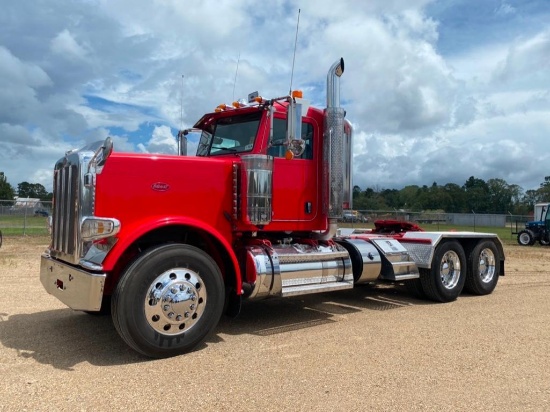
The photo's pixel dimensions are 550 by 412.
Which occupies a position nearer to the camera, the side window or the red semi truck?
the red semi truck

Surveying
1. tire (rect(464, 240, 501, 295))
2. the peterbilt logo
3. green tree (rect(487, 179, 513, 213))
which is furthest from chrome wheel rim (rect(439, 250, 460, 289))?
green tree (rect(487, 179, 513, 213))

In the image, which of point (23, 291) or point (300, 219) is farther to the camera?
point (23, 291)

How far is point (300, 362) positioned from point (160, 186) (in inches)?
87.6

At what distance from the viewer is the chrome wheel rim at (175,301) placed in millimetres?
4730

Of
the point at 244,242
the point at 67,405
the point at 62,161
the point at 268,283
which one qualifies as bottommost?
the point at 67,405

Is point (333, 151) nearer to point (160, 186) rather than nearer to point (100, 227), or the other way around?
point (160, 186)

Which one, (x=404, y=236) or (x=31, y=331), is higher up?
→ (x=404, y=236)

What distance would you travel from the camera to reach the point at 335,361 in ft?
15.5

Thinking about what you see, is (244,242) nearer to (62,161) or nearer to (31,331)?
(62,161)

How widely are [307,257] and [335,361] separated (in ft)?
5.46

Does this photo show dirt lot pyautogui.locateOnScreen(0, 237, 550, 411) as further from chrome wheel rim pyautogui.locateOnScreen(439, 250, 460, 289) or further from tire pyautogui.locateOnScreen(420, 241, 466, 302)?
chrome wheel rim pyautogui.locateOnScreen(439, 250, 460, 289)

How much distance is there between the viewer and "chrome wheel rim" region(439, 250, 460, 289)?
807 cm

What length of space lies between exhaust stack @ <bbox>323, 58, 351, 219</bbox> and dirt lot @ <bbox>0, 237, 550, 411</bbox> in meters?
1.56

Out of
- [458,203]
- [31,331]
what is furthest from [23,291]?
[458,203]
